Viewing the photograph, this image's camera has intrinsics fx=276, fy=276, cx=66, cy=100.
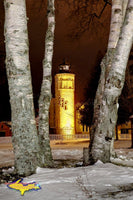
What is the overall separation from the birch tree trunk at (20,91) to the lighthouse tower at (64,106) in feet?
132

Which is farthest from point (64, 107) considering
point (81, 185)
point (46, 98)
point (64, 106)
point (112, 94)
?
point (81, 185)

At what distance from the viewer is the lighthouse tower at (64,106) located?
46.8 m

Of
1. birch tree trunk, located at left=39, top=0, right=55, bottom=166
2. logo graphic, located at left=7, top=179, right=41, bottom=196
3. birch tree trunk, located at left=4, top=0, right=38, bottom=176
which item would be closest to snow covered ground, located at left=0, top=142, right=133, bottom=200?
logo graphic, located at left=7, top=179, right=41, bottom=196

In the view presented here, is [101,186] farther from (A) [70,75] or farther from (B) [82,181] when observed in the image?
(A) [70,75]

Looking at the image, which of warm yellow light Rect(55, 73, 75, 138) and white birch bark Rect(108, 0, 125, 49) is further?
warm yellow light Rect(55, 73, 75, 138)

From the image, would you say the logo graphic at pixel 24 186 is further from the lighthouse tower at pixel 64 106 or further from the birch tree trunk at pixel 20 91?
the lighthouse tower at pixel 64 106

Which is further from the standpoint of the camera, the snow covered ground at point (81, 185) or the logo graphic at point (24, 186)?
the logo graphic at point (24, 186)

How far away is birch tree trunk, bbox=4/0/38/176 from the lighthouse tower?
4029 cm

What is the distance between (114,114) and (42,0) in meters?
5.22

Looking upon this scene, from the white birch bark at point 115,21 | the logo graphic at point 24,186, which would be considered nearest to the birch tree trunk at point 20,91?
the logo graphic at point 24,186

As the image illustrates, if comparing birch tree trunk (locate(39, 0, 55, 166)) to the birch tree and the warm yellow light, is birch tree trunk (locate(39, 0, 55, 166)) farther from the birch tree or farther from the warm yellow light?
the warm yellow light

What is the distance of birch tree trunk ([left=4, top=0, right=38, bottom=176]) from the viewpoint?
19.3 ft

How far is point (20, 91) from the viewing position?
19.6 feet

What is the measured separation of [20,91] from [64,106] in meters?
41.6
